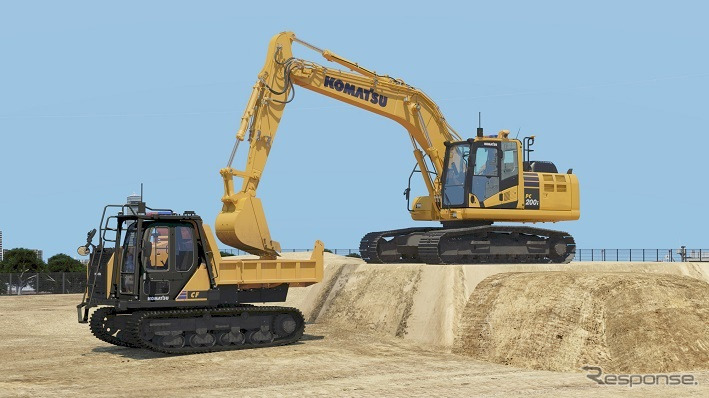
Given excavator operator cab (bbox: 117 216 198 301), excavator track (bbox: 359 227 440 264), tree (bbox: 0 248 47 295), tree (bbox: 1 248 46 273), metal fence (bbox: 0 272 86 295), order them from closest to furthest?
excavator operator cab (bbox: 117 216 198 301), excavator track (bbox: 359 227 440 264), metal fence (bbox: 0 272 86 295), tree (bbox: 0 248 47 295), tree (bbox: 1 248 46 273)

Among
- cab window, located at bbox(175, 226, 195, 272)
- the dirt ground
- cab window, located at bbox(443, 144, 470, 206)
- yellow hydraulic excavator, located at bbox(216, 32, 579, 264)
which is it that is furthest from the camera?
cab window, located at bbox(443, 144, 470, 206)

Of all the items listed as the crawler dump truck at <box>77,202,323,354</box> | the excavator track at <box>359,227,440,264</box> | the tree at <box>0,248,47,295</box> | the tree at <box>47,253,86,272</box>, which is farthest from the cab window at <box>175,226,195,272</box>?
the tree at <box>47,253,86,272</box>

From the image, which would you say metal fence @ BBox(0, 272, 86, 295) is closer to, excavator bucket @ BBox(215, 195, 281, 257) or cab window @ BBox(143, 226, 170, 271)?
excavator bucket @ BBox(215, 195, 281, 257)

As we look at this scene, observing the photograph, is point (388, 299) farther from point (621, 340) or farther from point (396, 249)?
point (621, 340)

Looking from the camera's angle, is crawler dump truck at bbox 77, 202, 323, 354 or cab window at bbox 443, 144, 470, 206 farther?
cab window at bbox 443, 144, 470, 206

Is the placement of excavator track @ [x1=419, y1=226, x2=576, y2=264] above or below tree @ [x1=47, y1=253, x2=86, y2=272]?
above

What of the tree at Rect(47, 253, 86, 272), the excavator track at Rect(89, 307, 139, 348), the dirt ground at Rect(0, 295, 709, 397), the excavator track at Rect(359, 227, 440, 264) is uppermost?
the excavator track at Rect(359, 227, 440, 264)

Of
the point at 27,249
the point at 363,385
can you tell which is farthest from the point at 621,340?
→ the point at 27,249

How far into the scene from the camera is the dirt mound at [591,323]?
1842 cm

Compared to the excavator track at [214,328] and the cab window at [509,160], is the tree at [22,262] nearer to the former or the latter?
the cab window at [509,160]

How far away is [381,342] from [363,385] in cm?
641

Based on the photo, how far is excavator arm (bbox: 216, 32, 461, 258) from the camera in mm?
21375

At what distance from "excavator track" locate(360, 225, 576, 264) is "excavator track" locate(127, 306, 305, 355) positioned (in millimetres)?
6163

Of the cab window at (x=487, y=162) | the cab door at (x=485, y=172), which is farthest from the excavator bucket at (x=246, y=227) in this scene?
the cab window at (x=487, y=162)
